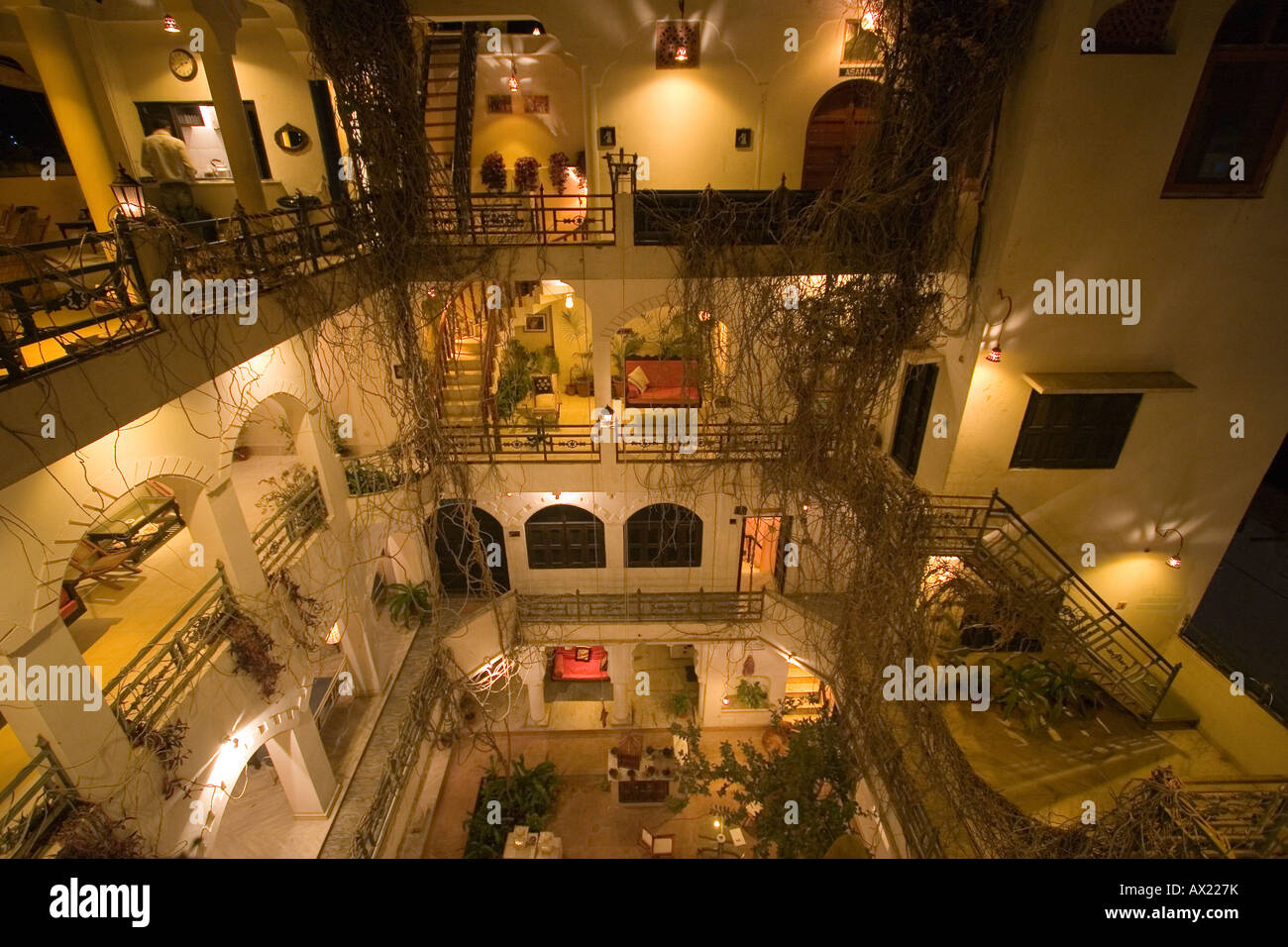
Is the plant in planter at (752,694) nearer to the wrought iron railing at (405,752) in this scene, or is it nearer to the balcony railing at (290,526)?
the wrought iron railing at (405,752)

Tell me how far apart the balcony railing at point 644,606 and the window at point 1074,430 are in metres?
5.51

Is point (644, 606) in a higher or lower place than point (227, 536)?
lower

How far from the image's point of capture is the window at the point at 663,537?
1221cm

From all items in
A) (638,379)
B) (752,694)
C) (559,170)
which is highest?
(559,170)

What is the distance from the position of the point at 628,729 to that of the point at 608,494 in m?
6.28

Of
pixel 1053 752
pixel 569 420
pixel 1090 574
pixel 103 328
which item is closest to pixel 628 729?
pixel 569 420

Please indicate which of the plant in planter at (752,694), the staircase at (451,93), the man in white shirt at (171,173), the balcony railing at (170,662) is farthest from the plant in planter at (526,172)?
the plant in planter at (752,694)

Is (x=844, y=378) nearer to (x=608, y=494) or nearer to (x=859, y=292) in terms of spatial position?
(x=859, y=292)

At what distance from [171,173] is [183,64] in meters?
3.98

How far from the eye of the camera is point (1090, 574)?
32.0ft

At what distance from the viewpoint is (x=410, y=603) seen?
39.4 feet

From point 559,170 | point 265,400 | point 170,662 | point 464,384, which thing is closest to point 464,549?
point 464,384

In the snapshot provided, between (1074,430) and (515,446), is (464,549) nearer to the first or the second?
(515,446)

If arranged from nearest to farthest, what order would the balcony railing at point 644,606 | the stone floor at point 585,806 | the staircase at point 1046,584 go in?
1. the staircase at point 1046,584
2. the stone floor at point 585,806
3. the balcony railing at point 644,606
